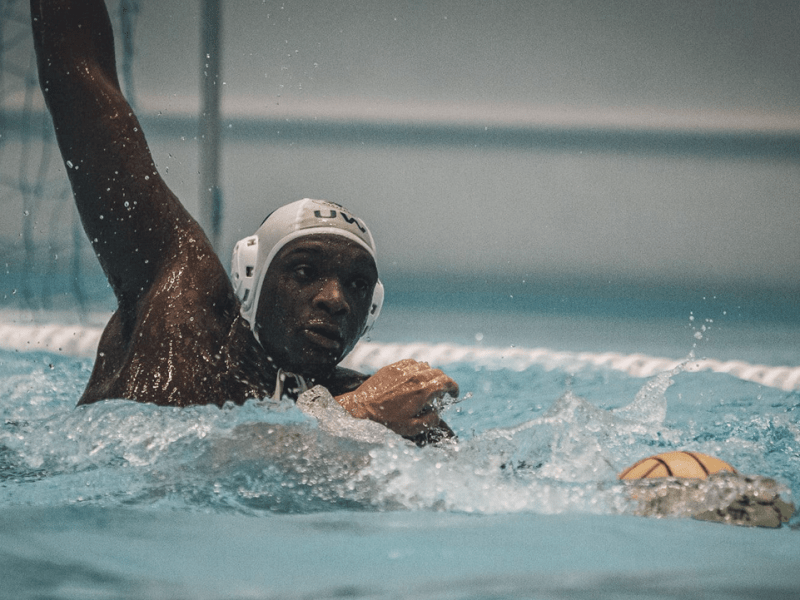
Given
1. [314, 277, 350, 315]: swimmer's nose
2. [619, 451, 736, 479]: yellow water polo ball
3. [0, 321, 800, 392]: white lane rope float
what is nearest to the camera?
[619, 451, 736, 479]: yellow water polo ball

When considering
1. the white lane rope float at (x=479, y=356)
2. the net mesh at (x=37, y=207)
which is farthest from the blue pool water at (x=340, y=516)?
the net mesh at (x=37, y=207)

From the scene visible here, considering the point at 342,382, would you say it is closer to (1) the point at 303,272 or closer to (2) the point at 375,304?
(2) the point at 375,304

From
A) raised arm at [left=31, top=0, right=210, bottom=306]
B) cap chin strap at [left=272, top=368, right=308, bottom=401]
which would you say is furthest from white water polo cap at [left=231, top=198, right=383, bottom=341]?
raised arm at [left=31, top=0, right=210, bottom=306]

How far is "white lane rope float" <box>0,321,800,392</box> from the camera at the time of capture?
4.41 meters

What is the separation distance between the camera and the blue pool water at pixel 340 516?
4.13 ft

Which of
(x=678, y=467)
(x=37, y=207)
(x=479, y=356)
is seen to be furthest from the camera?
(x=37, y=207)

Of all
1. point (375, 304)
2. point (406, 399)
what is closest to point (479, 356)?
point (375, 304)

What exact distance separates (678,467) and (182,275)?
126 cm

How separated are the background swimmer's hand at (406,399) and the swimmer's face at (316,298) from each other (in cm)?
21

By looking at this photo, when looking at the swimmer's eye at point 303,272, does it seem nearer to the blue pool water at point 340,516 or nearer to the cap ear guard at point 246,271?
the cap ear guard at point 246,271

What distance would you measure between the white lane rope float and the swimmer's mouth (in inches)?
93.0

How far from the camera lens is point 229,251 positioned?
5.14 metres

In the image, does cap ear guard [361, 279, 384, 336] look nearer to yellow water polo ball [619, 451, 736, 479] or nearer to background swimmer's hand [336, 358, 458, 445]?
background swimmer's hand [336, 358, 458, 445]

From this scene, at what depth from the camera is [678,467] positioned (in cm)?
185
